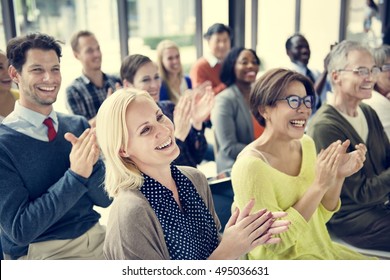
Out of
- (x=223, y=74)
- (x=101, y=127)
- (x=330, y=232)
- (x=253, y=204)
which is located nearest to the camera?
(x=101, y=127)

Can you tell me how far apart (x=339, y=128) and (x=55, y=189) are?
2.99 ft

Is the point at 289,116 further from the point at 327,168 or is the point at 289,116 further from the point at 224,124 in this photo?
the point at 224,124

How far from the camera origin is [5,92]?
49.0 inches

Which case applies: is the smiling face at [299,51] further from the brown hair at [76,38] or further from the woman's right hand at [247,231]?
the brown hair at [76,38]

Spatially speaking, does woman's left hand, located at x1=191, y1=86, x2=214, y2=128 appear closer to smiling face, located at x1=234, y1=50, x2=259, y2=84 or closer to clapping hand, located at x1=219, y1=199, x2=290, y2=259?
smiling face, located at x1=234, y1=50, x2=259, y2=84

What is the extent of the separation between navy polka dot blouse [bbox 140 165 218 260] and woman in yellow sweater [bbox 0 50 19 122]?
47 cm

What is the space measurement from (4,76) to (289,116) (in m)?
0.84

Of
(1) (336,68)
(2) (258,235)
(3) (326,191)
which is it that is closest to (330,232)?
(3) (326,191)

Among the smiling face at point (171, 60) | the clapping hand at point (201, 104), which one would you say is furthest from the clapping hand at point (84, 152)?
the smiling face at point (171, 60)

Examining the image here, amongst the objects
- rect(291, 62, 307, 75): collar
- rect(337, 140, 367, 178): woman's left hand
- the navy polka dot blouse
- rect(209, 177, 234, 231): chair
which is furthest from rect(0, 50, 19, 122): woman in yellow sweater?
rect(337, 140, 367, 178): woman's left hand

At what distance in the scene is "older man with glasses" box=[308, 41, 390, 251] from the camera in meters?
1.41

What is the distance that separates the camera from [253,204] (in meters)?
1.18

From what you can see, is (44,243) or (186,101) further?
(186,101)

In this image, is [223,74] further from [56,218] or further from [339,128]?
[56,218]
